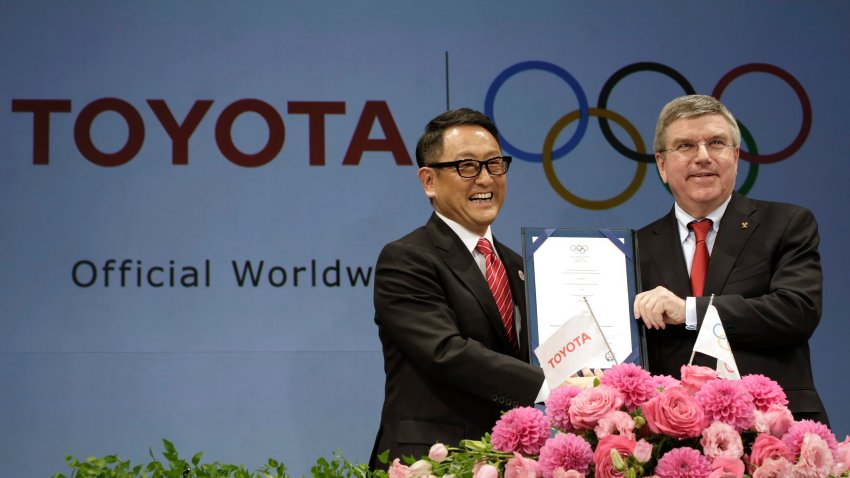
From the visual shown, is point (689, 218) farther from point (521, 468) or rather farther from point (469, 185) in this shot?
point (521, 468)

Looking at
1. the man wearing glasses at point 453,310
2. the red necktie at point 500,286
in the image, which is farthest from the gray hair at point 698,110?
the red necktie at point 500,286

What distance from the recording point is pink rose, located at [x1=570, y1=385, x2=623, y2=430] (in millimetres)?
1704

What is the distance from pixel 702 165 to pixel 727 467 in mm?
1523

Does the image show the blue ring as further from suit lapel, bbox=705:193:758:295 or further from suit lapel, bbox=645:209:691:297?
suit lapel, bbox=705:193:758:295

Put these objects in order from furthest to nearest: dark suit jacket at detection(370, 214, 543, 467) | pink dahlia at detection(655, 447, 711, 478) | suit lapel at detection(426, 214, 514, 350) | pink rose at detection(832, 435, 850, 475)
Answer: suit lapel at detection(426, 214, 514, 350) < dark suit jacket at detection(370, 214, 543, 467) < pink rose at detection(832, 435, 850, 475) < pink dahlia at detection(655, 447, 711, 478)

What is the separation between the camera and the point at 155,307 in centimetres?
415

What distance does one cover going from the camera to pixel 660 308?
8.98ft

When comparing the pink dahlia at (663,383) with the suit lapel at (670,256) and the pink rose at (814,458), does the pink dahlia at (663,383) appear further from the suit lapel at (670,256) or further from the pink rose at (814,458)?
the suit lapel at (670,256)

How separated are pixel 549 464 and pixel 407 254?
1314 millimetres

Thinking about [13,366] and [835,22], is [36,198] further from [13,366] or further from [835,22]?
[835,22]

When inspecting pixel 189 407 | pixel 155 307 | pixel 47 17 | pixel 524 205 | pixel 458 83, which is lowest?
pixel 189 407

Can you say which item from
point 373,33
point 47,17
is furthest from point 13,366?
point 373,33

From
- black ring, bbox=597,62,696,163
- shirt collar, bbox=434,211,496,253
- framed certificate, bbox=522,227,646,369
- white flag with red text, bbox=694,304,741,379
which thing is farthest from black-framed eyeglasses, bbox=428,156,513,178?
black ring, bbox=597,62,696,163

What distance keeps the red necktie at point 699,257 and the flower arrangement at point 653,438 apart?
3.76 ft
